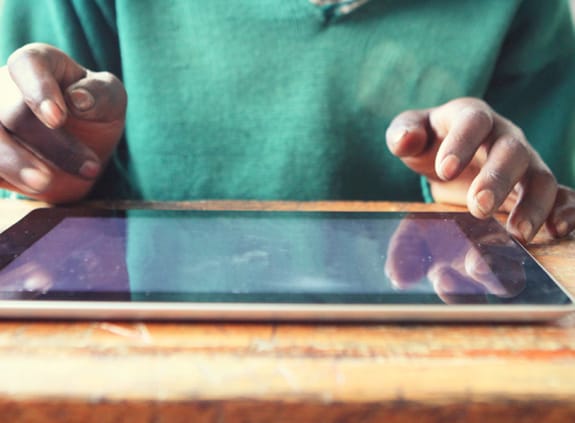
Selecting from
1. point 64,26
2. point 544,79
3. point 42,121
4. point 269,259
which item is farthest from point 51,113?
point 544,79

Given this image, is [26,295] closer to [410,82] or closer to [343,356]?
[343,356]

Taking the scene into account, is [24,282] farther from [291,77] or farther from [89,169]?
[291,77]

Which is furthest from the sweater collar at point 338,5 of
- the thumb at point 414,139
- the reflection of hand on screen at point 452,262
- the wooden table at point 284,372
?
the wooden table at point 284,372

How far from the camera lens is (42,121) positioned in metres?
0.31

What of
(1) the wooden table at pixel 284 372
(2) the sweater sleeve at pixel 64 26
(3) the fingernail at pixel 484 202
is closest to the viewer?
(1) the wooden table at pixel 284 372

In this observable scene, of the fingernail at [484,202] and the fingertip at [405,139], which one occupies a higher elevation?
the fingernail at [484,202]

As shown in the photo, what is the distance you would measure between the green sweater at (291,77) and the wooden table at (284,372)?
325 millimetres

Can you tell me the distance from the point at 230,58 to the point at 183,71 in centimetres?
5

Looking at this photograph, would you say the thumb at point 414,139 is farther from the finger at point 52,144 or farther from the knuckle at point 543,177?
the finger at point 52,144

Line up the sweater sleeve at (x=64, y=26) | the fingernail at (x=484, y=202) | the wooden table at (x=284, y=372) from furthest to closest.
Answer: the sweater sleeve at (x=64, y=26) < the fingernail at (x=484, y=202) < the wooden table at (x=284, y=372)

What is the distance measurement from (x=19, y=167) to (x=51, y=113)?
0.20 ft

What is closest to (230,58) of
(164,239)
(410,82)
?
(410,82)

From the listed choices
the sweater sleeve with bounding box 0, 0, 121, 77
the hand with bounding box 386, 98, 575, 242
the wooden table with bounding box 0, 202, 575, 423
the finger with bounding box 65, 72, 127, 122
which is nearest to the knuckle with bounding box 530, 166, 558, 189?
the hand with bounding box 386, 98, 575, 242

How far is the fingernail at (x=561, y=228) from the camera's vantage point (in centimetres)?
33
